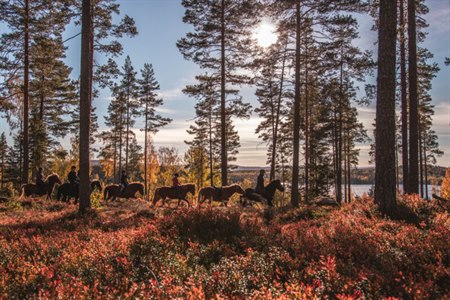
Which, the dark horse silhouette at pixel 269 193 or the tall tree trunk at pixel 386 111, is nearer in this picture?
the tall tree trunk at pixel 386 111

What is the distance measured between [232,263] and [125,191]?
60.6 ft

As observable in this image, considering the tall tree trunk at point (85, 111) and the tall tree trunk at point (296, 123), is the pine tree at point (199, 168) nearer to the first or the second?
the tall tree trunk at point (296, 123)

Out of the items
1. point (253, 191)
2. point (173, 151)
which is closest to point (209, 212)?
point (253, 191)

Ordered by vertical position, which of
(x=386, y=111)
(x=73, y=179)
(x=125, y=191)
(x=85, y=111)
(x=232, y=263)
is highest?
(x=85, y=111)

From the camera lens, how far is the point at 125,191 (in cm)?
2262

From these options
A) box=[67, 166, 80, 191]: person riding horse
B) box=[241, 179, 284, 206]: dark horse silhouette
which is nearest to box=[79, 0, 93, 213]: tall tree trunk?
box=[67, 166, 80, 191]: person riding horse

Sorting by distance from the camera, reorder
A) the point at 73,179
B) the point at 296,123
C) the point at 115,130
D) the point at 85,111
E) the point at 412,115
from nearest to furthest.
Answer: the point at 85,111 → the point at 412,115 → the point at 296,123 → the point at 73,179 → the point at 115,130

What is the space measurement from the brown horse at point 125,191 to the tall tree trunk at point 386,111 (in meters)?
16.6

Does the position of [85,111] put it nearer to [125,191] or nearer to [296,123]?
[125,191]

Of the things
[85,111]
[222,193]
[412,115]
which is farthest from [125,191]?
A: [412,115]

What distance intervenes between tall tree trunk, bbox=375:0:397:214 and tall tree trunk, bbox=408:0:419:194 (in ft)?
22.4

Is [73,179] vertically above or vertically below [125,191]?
above

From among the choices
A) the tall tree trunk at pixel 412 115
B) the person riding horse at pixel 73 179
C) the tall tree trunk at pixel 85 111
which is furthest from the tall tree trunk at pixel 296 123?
the person riding horse at pixel 73 179

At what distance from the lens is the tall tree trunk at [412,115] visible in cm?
1590
